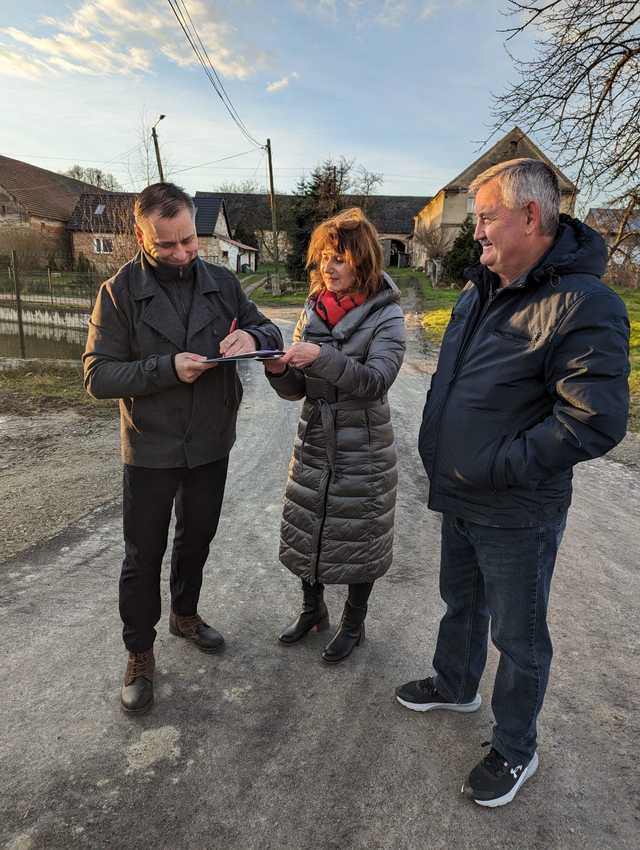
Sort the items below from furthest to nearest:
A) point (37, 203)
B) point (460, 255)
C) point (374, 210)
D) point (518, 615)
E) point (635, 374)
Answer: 1. point (374, 210)
2. point (37, 203)
3. point (460, 255)
4. point (635, 374)
5. point (518, 615)

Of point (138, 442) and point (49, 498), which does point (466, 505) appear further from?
Result: point (49, 498)

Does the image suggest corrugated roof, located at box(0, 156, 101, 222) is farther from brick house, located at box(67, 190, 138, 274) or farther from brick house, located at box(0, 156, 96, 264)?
brick house, located at box(67, 190, 138, 274)

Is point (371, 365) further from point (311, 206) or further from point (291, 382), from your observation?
point (311, 206)

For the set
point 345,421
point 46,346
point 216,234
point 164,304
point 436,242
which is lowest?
point 46,346

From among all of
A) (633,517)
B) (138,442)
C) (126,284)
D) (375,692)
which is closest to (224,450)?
(138,442)

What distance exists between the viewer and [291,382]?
2.75m

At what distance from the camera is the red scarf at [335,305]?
2.68 m

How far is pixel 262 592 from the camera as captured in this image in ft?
11.4

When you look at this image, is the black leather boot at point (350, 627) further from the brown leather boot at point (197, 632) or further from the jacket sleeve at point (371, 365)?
the jacket sleeve at point (371, 365)

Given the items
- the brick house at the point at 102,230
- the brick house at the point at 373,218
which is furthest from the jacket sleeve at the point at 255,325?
the brick house at the point at 373,218

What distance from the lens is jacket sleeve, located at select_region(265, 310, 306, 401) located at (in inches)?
107

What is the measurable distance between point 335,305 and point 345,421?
57cm

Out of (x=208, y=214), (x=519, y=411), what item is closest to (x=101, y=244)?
(x=208, y=214)

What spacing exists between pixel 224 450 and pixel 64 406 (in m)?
5.43
